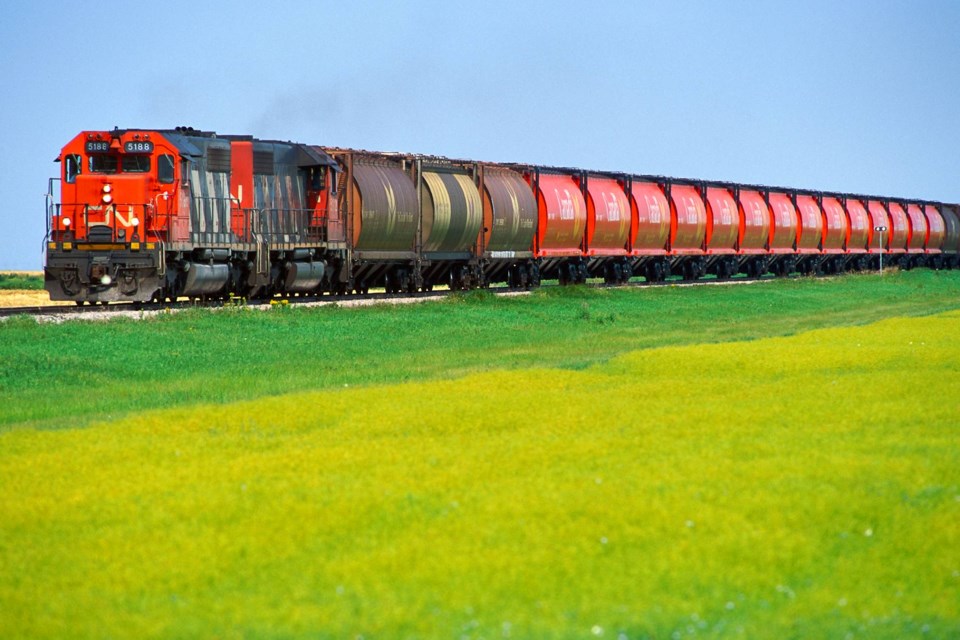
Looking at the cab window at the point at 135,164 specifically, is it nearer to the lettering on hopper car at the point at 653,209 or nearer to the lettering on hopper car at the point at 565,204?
the lettering on hopper car at the point at 565,204

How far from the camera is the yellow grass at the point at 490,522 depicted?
722 cm

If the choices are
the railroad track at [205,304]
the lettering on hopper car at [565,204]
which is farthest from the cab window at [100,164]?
the lettering on hopper car at [565,204]

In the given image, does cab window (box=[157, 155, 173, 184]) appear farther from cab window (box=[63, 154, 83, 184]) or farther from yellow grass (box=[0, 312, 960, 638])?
yellow grass (box=[0, 312, 960, 638])

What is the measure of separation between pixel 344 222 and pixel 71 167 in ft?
26.4

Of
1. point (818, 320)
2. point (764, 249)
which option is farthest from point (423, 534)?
point (764, 249)

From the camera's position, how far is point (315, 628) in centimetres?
691

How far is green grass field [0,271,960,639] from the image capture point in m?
7.28

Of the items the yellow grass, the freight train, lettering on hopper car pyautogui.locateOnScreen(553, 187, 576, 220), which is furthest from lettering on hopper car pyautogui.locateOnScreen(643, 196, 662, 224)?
the yellow grass

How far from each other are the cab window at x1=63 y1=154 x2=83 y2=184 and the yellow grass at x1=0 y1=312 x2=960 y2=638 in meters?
17.0

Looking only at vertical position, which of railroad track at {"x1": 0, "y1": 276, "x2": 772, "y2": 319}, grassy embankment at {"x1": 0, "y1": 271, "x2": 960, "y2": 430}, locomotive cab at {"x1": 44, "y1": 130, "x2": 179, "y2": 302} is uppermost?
locomotive cab at {"x1": 44, "y1": 130, "x2": 179, "y2": 302}

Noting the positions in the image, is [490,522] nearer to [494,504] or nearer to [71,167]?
[494,504]

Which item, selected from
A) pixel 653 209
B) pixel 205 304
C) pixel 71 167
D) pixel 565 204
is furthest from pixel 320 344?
pixel 653 209

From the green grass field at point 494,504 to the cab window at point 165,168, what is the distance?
404 inches

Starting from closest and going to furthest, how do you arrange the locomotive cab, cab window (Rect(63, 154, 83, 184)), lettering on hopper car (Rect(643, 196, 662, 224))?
the locomotive cab
cab window (Rect(63, 154, 83, 184))
lettering on hopper car (Rect(643, 196, 662, 224))
